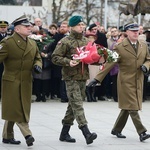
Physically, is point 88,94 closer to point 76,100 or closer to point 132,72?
point 132,72

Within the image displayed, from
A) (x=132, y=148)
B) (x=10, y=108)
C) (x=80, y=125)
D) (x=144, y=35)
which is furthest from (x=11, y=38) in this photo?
(x=144, y=35)

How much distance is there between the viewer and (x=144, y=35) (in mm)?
A: 18094

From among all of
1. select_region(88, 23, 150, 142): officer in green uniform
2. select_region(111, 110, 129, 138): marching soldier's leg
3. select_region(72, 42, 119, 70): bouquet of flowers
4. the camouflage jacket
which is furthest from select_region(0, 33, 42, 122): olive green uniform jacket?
select_region(111, 110, 129, 138): marching soldier's leg

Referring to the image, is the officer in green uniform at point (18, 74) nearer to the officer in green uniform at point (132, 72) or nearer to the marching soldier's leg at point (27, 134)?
the marching soldier's leg at point (27, 134)

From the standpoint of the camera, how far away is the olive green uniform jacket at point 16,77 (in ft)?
33.9

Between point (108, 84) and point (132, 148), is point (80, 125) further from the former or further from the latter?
point (108, 84)

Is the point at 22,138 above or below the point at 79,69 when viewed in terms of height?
below

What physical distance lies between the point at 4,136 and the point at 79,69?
1.58 metres

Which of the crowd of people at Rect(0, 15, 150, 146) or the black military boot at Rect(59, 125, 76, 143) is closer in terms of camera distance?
the crowd of people at Rect(0, 15, 150, 146)

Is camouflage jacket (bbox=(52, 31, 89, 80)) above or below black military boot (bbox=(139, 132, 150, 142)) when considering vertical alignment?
above

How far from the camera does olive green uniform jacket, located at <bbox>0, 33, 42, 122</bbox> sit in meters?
10.3

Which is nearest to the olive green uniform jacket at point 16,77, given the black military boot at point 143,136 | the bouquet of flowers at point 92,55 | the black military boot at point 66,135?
the bouquet of flowers at point 92,55

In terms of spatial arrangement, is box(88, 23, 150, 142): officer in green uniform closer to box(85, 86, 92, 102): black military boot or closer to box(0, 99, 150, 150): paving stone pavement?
box(0, 99, 150, 150): paving stone pavement

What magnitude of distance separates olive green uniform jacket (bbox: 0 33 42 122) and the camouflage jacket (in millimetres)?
456
